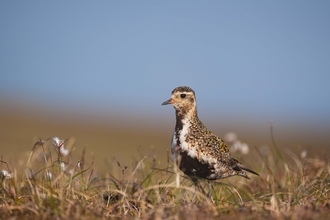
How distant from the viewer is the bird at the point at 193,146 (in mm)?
6102

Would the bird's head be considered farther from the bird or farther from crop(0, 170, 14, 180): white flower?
crop(0, 170, 14, 180): white flower

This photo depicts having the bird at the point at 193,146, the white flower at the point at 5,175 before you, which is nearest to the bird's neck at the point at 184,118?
the bird at the point at 193,146

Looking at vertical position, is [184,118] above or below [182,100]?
below

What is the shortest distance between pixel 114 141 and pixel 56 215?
28330mm

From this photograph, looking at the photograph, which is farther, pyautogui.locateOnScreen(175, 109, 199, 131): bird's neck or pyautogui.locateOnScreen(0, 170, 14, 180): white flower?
pyautogui.locateOnScreen(175, 109, 199, 131): bird's neck

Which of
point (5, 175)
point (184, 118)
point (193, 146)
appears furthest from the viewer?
point (184, 118)

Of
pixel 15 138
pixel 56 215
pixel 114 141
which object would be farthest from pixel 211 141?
pixel 114 141

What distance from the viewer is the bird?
20.0 feet

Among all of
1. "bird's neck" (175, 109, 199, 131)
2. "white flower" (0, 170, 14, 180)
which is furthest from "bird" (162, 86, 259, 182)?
"white flower" (0, 170, 14, 180)

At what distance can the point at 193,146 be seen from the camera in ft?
20.0

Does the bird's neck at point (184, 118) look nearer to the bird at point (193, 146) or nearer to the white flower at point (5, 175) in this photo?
the bird at point (193, 146)

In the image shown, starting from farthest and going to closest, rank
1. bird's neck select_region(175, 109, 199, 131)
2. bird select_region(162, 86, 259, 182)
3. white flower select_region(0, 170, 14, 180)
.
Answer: bird's neck select_region(175, 109, 199, 131)
bird select_region(162, 86, 259, 182)
white flower select_region(0, 170, 14, 180)

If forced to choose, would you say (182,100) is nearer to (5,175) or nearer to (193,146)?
(193,146)

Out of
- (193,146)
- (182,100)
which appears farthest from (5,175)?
(182,100)
